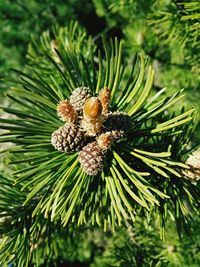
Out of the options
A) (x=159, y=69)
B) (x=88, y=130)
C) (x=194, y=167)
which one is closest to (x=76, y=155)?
(x=88, y=130)

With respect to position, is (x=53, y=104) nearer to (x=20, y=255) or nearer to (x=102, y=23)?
(x=20, y=255)

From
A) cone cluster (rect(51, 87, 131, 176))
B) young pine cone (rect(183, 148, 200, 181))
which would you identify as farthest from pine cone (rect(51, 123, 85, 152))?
young pine cone (rect(183, 148, 200, 181))

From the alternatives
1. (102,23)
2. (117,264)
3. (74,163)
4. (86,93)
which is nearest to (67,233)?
(117,264)

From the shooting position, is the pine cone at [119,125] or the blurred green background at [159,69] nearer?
the pine cone at [119,125]

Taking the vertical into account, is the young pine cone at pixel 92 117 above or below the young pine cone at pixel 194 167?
above

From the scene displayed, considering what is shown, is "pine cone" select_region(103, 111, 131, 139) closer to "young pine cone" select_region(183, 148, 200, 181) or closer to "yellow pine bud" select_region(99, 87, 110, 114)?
"yellow pine bud" select_region(99, 87, 110, 114)

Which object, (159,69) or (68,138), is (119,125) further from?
(159,69)

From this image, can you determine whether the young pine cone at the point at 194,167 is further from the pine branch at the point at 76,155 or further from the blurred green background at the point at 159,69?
the blurred green background at the point at 159,69

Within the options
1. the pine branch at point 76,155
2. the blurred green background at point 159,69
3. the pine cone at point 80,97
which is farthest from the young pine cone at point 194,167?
the pine cone at point 80,97
